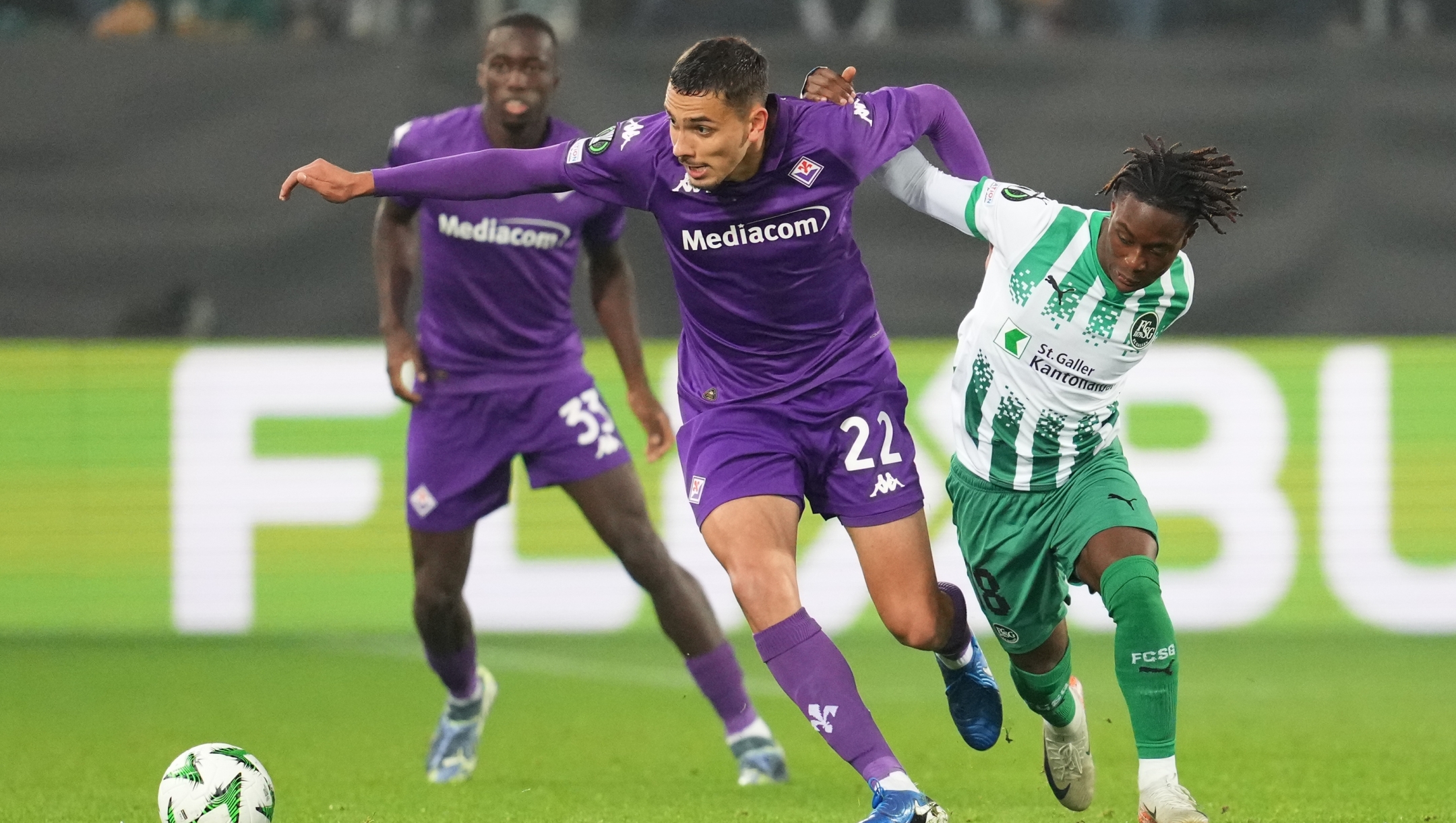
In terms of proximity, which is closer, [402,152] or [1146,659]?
[1146,659]

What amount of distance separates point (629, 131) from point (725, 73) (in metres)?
0.45

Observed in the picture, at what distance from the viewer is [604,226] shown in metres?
6.74

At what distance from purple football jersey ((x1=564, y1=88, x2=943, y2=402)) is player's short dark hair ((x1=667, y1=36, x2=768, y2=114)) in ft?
0.54

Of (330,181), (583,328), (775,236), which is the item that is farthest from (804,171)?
(583,328)

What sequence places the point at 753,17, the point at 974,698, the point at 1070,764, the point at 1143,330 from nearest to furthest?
the point at 1143,330 → the point at 1070,764 → the point at 974,698 → the point at 753,17

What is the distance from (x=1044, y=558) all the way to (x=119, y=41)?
6645 mm

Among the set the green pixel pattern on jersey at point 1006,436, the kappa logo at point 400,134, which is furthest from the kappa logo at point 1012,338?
the kappa logo at point 400,134

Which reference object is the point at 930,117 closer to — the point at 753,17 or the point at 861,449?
the point at 861,449

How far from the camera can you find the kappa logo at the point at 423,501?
6.60 m

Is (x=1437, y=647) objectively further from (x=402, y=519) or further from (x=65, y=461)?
(x=65, y=461)

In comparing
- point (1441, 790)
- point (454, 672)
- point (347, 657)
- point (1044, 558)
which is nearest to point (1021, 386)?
point (1044, 558)

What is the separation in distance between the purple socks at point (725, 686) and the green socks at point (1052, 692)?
46.6 inches

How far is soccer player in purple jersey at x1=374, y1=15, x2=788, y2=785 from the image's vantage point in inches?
258

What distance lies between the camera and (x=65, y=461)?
391 inches
